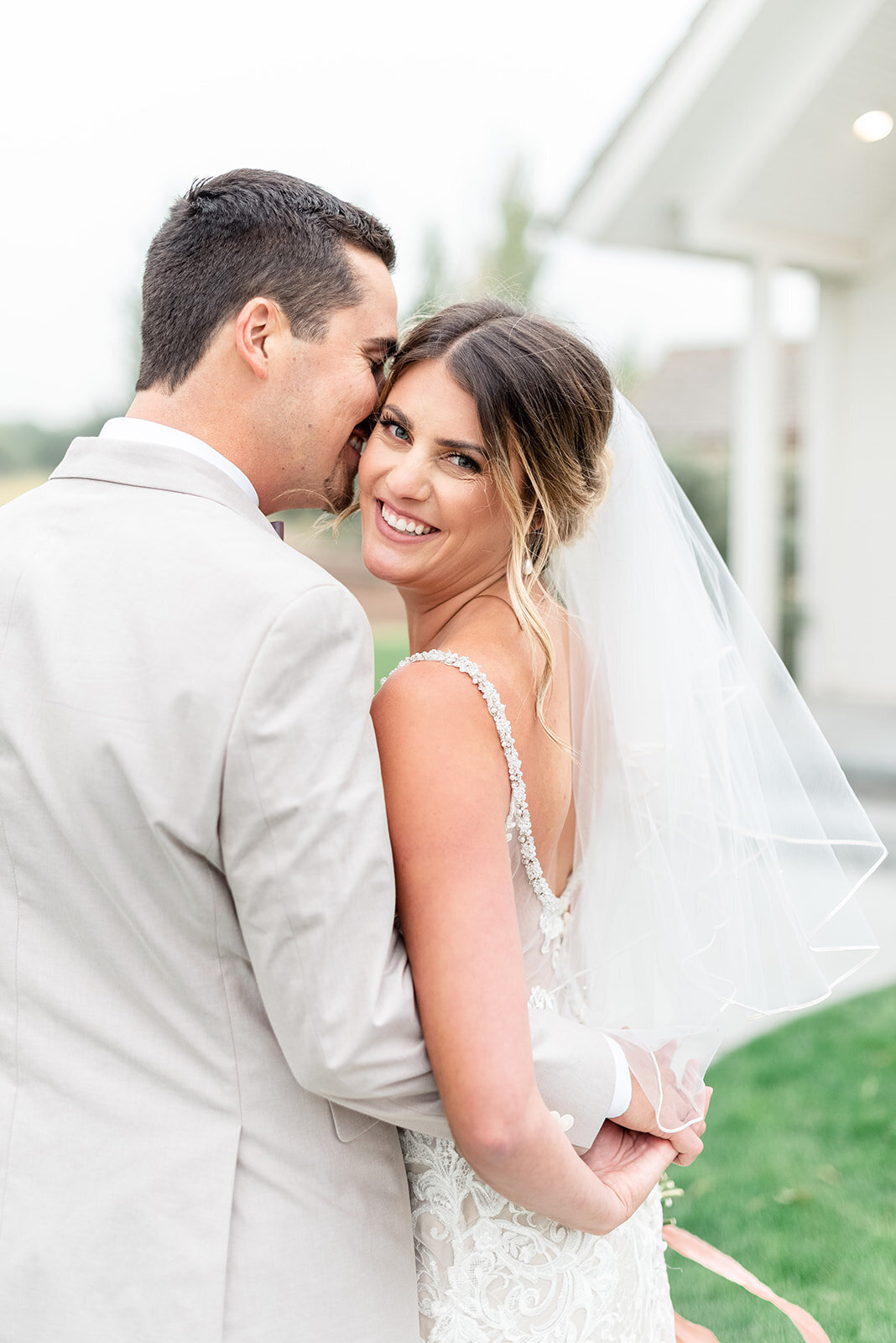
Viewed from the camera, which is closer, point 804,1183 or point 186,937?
point 186,937

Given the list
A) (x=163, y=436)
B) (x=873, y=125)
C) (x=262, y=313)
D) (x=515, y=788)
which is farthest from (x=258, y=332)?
(x=873, y=125)

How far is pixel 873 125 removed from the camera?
821 centimetres

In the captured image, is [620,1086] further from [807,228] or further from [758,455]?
[807,228]

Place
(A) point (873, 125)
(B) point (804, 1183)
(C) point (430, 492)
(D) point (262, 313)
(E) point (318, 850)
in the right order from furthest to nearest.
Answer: (A) point (873, 125) < (B) point (804, 1183) < (C) point (430, 492) < (D) point (262, 313) < (E) point (318, 850)

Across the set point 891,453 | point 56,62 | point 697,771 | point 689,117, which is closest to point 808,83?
point 689,117

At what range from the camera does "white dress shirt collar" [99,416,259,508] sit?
1.67 m

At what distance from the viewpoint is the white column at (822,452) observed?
1030cm

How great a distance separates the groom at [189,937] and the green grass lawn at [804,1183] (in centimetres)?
197

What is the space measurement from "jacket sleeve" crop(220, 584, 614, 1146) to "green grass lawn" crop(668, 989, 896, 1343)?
211cm

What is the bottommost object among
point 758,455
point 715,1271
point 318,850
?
point 758,455

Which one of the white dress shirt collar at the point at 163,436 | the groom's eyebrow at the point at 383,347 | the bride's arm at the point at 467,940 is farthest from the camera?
the groom's eyebrow at the point at 383,347

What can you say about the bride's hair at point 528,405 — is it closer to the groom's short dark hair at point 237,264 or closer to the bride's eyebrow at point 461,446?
the bride's eyebrow at point 461,446

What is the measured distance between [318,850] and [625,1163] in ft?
2.72

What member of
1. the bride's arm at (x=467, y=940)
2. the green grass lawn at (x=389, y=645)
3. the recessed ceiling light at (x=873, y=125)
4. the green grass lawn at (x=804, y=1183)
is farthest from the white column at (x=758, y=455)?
the green grass lawn at (x=389, y=645)
